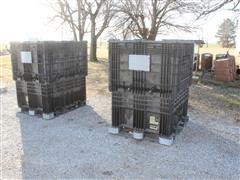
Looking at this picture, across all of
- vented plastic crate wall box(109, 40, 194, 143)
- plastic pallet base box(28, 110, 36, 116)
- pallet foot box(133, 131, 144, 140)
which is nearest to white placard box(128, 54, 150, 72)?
vented plastic crate wall box(109, 40, 194, 143)

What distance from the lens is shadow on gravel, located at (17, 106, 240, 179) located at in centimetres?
362

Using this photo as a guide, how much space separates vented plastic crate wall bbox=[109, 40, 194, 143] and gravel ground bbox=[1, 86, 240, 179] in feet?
1.26

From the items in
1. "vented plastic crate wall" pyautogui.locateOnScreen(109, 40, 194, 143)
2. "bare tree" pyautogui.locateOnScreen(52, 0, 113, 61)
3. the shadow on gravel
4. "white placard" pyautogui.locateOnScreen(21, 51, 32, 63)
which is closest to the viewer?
the shadow on gravel

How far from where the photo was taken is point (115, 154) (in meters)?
4.17

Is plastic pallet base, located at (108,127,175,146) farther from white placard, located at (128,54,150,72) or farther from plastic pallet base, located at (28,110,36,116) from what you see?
plastic pallet base, located at (28,110,36,116)

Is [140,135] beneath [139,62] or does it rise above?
beneath

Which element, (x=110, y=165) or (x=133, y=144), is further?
(x=133, y=144)

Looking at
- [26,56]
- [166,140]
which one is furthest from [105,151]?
[26,56]

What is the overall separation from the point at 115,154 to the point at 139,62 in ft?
5.75

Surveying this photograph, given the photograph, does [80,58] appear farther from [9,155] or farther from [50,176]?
[50,176]

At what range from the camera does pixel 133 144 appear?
4.56 metres

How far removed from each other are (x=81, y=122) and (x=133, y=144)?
5.68 ft

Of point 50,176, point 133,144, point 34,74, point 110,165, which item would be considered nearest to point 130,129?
point 133,144

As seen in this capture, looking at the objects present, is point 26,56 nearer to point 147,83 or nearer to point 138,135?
point 147,83
